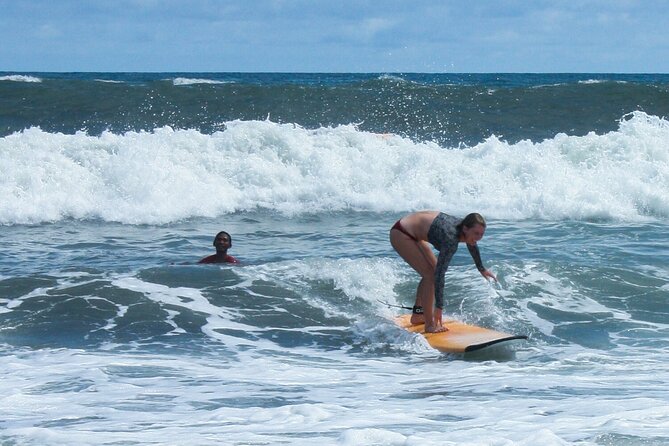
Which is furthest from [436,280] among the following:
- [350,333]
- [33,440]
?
[33,440]

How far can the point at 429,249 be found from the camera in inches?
341

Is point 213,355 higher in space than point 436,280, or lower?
lower

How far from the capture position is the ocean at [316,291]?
242 inches

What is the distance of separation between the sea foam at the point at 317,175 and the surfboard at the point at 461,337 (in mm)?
6523

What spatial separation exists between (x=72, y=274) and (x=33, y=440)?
5115 millimetres

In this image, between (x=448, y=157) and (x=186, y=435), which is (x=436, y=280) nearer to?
(x=186, y=435)

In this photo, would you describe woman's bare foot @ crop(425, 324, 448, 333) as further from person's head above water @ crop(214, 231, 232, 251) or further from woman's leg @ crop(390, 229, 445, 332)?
person's head above water @ crop(214, 231, 232, 251)

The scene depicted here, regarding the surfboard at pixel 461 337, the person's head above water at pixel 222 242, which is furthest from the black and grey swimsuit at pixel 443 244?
the person's head above water at pixel 222 242

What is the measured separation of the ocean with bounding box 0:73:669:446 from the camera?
20.1 ft

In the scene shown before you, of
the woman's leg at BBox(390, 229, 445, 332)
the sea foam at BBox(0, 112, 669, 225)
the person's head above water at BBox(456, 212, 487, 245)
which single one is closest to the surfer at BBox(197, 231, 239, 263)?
the woman's leg at BBox(390, 229, 445, 332)

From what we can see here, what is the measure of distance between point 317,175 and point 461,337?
926 cm

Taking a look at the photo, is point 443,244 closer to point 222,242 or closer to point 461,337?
point 461,337

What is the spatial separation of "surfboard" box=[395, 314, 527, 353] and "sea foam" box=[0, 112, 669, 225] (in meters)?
6.52

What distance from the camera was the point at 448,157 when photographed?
17828 mm
